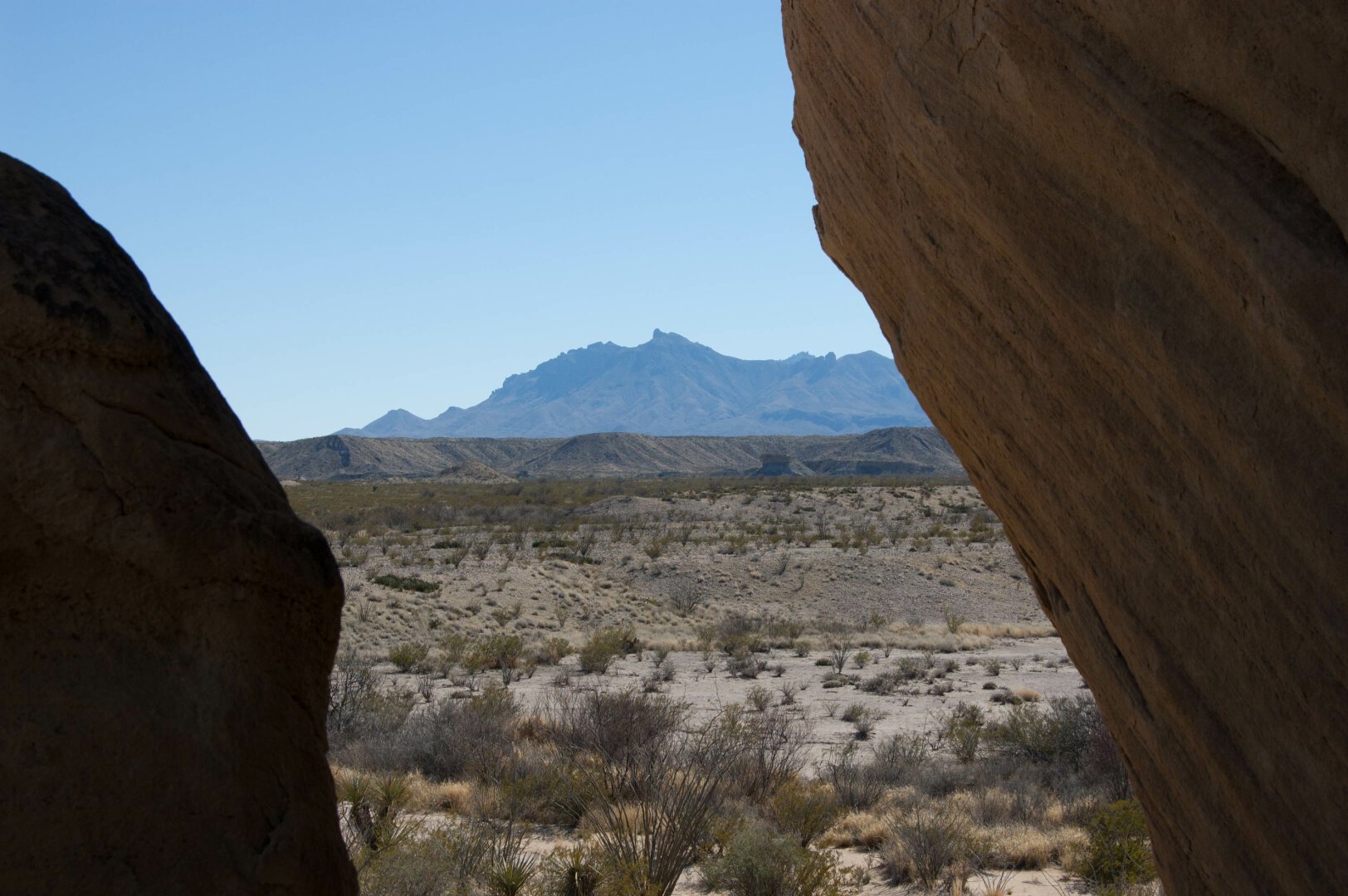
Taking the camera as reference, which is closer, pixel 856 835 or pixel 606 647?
pixel 856 835

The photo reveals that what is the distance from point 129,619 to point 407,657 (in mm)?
20804

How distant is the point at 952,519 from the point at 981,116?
49.8 meters

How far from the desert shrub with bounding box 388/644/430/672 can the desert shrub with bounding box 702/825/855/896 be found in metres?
14.5

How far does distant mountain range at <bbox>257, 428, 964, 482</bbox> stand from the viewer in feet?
388

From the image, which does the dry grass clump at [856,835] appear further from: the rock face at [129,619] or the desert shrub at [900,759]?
the rock face at [129,619]

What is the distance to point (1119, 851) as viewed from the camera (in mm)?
9336

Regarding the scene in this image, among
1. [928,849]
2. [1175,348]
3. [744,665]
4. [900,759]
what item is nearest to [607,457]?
[744,665]

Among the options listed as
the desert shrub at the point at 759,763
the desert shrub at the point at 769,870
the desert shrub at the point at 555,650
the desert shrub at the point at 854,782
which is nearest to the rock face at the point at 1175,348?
the desert shrub at the point at 769,870

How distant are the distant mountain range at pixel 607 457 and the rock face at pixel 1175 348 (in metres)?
105

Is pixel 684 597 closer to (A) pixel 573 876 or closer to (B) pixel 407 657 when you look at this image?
(B) pixel 407 657

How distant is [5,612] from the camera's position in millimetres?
2693

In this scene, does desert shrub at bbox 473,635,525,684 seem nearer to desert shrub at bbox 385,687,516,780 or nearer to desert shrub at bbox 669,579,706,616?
desert shrub at bbox 385,687,516,780

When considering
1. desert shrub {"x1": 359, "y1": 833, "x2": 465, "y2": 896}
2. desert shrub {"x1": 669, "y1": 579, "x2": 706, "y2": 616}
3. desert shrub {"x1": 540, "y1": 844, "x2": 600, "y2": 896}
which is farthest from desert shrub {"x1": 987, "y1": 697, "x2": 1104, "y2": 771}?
desert shrub {"x1": 669, "y1": 579, "x2": 706, "y2": 616}

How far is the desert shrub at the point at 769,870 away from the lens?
8.66 metres
